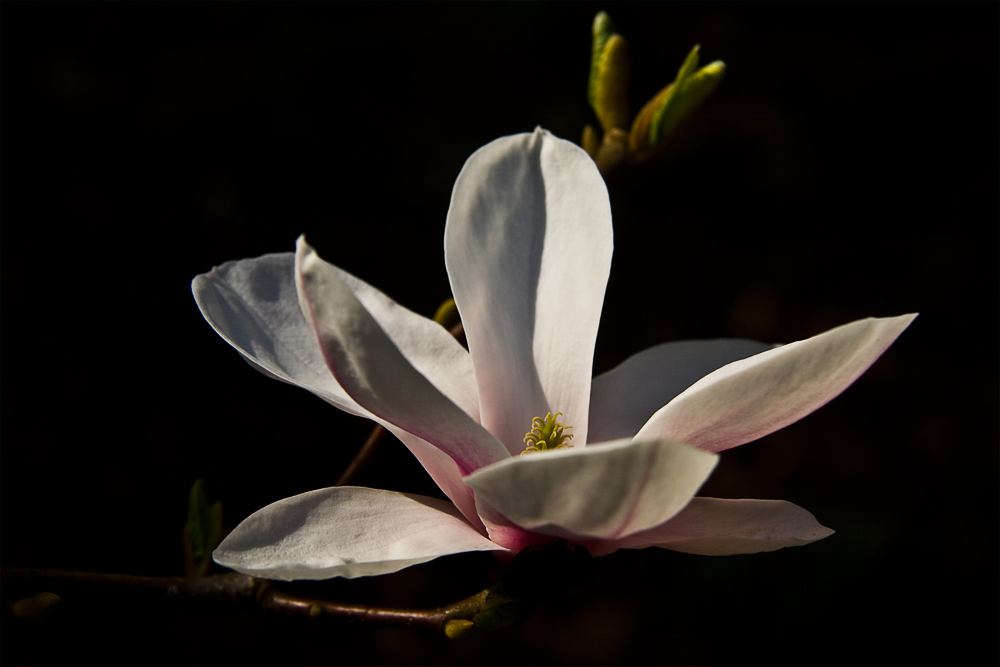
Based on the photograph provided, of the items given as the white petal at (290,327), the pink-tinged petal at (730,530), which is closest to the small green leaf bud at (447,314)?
the white petal at (290,327)

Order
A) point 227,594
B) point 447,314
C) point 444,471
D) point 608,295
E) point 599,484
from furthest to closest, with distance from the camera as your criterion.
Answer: point 608,295
point 447,314
point 227,594
point 444,471
point 599,484

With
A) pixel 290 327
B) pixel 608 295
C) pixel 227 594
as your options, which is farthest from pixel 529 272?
pixel 608 295

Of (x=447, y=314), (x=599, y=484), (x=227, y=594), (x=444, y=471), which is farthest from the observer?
(x=447, y=314)

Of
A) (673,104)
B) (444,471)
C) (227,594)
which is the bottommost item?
(227,594)

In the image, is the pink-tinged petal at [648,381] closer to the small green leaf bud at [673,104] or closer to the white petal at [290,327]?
the white petal at [290,327]

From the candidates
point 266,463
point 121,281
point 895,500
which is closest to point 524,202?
point 266,463

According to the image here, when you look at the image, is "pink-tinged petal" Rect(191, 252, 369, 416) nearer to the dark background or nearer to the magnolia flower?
the magnolia flower

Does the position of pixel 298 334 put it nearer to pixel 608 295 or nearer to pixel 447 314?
pixel 447 314

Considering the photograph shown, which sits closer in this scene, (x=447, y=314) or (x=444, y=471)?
(x=444, y=471)

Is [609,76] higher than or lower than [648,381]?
higher
